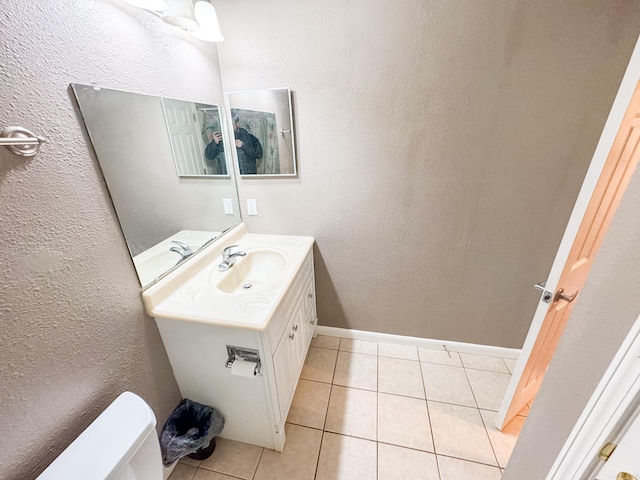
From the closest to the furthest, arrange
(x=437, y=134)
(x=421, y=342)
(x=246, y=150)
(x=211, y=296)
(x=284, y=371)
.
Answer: (x=211, y=296) < (x=284, y=371) < (x=437, y=134) < (x=246, y=150) < (x=421, y=342)

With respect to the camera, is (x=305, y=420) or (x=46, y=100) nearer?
(x=46, y=100)

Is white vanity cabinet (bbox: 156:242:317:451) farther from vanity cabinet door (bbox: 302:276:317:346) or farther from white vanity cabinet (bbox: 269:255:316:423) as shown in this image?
vanity cabinet door (bbox: 302:276:317:346)

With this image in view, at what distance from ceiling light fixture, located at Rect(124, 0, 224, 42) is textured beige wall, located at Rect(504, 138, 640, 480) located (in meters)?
1.55

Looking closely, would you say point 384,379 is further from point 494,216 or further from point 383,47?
point 383,47

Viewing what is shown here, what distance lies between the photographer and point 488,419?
4.73ft

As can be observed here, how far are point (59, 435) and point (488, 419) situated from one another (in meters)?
1.95

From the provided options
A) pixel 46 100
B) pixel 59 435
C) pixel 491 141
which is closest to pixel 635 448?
pixel 491 141

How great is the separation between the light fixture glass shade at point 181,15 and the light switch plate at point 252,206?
917 mm

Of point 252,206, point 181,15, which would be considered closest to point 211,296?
point 252,206

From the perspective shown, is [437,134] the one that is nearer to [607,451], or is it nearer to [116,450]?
[607,451]

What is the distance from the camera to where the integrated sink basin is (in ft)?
4.42

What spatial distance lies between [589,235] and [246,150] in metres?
1.77

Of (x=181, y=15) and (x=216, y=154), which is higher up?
(x=181, y=15)

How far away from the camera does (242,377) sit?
44.5 inches
